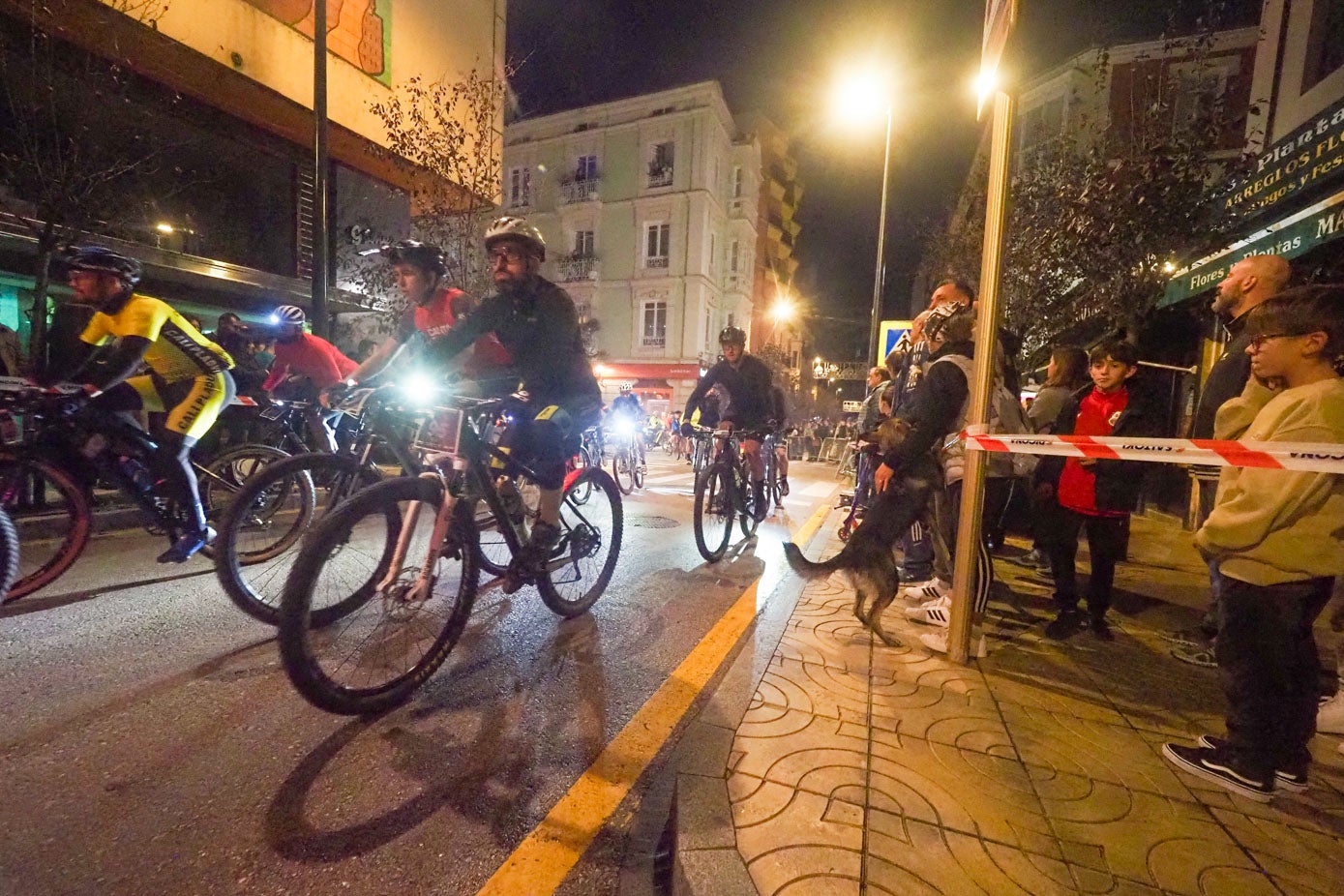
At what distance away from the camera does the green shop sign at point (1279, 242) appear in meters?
4.66

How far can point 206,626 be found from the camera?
10.1 ft

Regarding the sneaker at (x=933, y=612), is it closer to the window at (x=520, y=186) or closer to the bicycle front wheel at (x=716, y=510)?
the bicycle front wheel at (x=716, y=510)

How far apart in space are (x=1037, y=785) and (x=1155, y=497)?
876cm

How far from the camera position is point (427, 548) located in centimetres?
260

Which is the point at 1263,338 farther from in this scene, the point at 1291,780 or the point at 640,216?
the point at 640,216

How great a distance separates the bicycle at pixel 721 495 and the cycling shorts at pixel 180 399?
3.46m

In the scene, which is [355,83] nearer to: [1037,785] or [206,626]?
[206,626]

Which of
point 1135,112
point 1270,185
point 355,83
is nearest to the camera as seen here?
point 1270,185

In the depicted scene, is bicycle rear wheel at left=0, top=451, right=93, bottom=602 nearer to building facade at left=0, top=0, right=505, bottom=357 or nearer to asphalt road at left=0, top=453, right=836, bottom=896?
asphalt road at left=0, top=453, right=836, bottom=896

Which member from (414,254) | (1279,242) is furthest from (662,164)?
(414,254)

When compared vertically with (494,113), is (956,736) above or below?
below

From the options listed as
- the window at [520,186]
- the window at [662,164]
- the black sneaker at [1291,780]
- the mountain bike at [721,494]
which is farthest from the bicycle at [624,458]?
the window at [520,186]

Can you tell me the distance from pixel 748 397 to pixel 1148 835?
14.2 ft

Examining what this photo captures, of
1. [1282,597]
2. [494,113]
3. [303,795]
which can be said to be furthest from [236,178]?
[1282,597]
